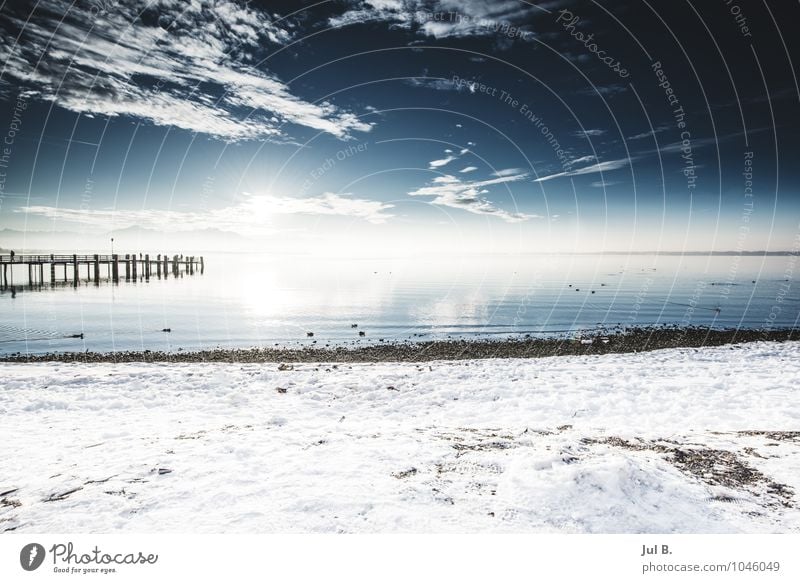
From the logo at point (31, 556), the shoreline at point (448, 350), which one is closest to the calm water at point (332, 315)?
the shoreline at point (448, 350)

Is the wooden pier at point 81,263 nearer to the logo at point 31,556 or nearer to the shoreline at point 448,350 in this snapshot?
the shoreline at point 448,350

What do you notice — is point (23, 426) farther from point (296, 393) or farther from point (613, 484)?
point (613, 484)

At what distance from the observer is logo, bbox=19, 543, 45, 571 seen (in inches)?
163

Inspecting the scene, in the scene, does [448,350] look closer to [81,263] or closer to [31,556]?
[31,556]

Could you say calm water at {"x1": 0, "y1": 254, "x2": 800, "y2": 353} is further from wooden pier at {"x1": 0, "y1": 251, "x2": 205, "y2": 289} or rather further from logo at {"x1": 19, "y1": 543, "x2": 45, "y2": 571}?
logo at {"x1": 19, "y1": 543, "x2": 45, "y2": 571}

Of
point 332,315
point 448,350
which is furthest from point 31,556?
point 332,315

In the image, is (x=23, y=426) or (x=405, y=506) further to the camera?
(x=23, y=426)

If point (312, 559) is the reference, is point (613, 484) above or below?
above

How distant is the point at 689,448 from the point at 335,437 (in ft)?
18.9

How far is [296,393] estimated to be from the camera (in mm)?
10930

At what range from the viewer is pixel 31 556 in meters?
4.16

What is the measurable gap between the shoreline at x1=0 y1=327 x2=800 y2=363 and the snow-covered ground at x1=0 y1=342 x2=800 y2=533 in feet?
22.4

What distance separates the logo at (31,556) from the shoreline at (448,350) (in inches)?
557

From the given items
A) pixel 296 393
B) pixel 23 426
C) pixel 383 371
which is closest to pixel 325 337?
pixel 383 371
